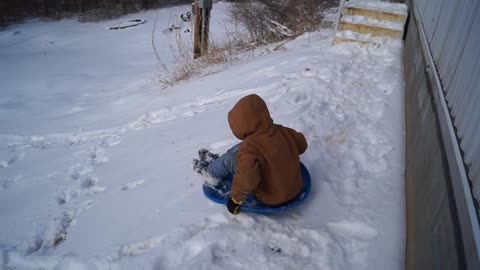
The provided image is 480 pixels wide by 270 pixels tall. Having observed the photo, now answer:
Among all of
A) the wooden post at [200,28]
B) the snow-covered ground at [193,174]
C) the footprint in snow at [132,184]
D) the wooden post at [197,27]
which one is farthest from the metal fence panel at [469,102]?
the wooden post at [197,27]

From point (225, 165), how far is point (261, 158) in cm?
40

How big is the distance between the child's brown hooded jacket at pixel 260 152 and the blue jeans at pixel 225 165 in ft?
0.71

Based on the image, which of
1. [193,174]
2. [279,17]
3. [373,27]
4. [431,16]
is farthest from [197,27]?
[193,174]

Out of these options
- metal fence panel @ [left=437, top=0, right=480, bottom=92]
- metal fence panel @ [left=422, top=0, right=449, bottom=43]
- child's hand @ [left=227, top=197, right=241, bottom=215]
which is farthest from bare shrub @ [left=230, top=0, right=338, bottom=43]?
child's hand @ [left=227, top=197, right=241, bottom=215]

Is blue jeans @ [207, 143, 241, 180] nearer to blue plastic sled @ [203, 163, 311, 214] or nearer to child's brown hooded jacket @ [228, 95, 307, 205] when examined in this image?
blue plastic sled @ [203, 163, 311, 214]

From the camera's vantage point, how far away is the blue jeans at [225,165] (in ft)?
7.91

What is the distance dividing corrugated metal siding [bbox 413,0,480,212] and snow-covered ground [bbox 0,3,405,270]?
80 cm

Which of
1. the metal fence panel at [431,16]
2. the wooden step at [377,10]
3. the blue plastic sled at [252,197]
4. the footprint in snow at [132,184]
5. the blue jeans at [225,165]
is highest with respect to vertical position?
the metal fence panel at [431,16]

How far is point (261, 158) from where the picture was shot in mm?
2148

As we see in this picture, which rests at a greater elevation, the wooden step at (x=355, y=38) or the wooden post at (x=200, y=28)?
the wooden step at (x=355, y=38)

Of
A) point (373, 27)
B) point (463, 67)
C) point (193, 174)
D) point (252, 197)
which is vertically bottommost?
point (193, 174)

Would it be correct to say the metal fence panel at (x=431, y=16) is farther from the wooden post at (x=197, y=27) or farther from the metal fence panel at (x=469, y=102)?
the wooden post at (x=197, y=27)

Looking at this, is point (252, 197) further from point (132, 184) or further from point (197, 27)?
point (197, 27)

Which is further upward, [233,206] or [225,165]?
[225,165]
